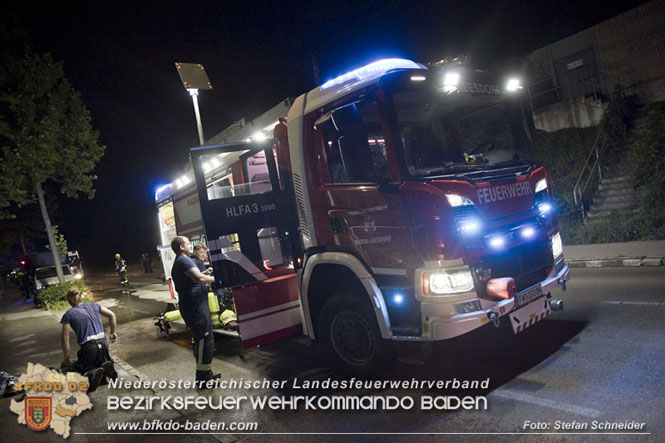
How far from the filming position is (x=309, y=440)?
3758 millimetres

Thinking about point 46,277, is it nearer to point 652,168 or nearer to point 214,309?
point 214,309

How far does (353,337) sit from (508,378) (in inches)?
61.0

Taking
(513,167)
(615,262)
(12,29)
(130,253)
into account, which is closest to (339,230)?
(513,167)

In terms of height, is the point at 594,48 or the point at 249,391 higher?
the point at 594,48

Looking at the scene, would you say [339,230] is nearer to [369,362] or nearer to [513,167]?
[369,362]

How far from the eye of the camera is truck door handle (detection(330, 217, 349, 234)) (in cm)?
457

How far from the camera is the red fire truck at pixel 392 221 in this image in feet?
12.8

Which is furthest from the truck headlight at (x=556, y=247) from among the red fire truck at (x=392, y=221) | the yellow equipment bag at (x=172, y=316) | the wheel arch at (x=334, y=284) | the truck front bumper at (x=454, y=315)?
the yellow equipment bag at (x=172, y=316)

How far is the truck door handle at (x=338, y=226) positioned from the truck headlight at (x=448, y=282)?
1061 mm

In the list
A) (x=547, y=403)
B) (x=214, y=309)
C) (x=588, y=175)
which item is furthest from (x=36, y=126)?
(x=588, y=175)

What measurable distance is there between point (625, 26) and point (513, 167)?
15.1 m

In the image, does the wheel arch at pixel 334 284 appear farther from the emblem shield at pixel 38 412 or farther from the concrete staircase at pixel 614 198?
the concrete staircase at pixel 614 198

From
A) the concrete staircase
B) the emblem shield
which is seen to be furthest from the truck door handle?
the concrete staircase

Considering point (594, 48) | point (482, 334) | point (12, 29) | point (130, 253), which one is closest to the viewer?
point (482, 334)
